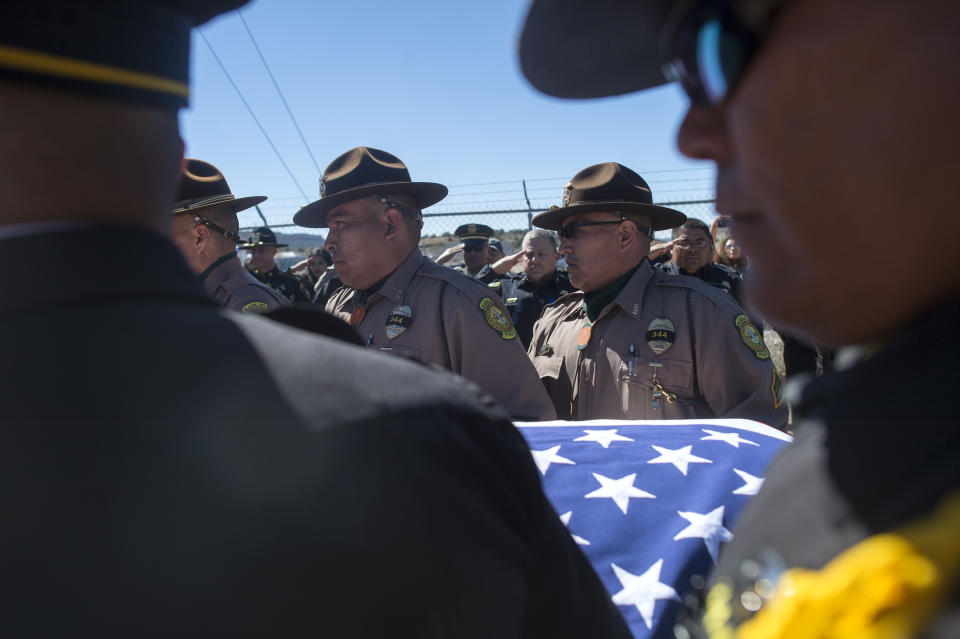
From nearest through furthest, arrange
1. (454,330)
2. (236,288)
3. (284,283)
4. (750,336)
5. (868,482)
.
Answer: (868,482) < (750,336) < (454,330) < (236,288) < (284,283)

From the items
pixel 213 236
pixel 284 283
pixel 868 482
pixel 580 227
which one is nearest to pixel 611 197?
pixel 580 227

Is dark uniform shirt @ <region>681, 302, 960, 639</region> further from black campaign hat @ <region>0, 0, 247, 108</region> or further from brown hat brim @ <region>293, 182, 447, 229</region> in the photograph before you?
brown hat brim @ <region>293, 182, 447, 229</region>

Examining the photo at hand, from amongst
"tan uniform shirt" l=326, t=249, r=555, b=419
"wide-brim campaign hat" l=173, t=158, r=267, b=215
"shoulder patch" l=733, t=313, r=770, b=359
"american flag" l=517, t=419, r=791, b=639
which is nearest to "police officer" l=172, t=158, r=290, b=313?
"wide-brim campaign hat" l=173, t=158, r=267, b=215

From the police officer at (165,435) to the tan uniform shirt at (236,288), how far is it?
3.46m

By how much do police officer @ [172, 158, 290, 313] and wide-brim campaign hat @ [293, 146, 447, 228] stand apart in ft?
1.87

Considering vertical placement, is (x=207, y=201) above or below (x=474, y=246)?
above

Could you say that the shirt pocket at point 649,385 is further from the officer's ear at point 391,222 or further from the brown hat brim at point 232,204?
the brown hat brim at point 232,204

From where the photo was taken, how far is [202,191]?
4.52 metres

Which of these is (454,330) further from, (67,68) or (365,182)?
(67,68)

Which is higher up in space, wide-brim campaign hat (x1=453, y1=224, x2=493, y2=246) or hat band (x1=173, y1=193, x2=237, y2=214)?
hat band (x1=173, y1=193, x2=237, y2=214)

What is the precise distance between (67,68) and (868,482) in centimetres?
100

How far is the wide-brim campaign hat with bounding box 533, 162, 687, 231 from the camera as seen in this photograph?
3852mm

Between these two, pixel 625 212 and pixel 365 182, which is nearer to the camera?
pixel 625 212

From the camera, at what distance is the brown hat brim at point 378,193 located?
4070 mm
